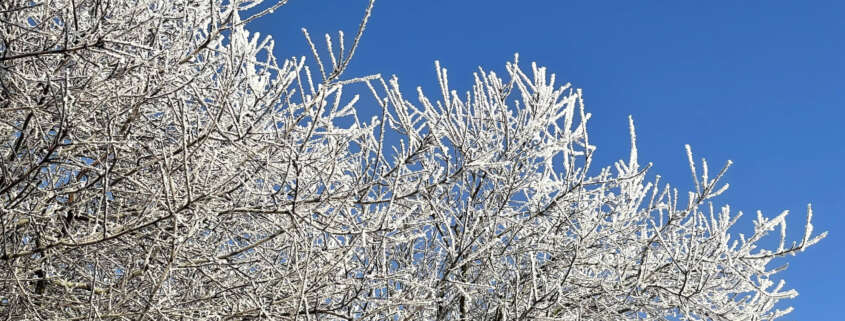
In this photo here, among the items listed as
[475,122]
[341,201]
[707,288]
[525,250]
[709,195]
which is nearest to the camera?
[341,201]

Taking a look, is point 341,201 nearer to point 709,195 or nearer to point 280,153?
point 280,153

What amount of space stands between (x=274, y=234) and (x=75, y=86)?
1308 mm

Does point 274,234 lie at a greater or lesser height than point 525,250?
lesser

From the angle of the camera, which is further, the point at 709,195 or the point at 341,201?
the point at 709,195

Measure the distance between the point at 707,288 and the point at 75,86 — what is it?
4.70m

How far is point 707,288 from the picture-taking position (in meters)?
5.88

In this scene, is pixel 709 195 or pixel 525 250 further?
pixel 709 195

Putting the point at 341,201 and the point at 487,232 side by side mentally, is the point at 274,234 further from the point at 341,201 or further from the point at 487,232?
the point at 487,232

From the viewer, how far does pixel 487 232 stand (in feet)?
17.1

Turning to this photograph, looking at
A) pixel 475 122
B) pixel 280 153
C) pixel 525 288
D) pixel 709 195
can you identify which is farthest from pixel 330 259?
pixel 709 195

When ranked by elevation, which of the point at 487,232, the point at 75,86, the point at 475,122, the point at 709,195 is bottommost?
the point at 75,86

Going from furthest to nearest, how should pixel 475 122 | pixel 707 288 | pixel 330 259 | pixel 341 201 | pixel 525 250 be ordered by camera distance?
pixel 475 122, pixel 707 288, pixel 525 250, pixel 330 259, pixel 341 201

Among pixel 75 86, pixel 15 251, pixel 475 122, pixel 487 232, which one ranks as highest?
pixel 475 122

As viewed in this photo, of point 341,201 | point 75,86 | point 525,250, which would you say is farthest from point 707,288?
point 75,86
